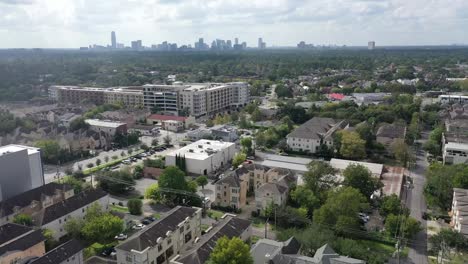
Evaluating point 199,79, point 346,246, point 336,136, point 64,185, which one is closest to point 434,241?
point 346,246

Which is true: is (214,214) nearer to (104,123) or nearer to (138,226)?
(138,226)

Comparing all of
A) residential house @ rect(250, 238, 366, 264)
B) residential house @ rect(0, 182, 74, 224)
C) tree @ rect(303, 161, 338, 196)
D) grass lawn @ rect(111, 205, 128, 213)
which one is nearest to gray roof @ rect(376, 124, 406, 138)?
tree @ rect(303, 161, 338, 196)

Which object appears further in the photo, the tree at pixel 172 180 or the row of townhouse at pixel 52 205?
the tree at pixel 172 180

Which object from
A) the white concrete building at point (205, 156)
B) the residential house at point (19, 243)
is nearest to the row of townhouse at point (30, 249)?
the residential house at point (19, 243)

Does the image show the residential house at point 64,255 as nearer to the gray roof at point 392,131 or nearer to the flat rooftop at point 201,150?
the flat rooftop at point 201,150

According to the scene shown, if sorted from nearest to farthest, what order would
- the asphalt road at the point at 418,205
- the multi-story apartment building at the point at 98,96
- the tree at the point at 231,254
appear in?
1. the tree at the point at 231,254
2. the asphalt road at the point at 418,205
3. the multi-story apartment building at the point at 98,96

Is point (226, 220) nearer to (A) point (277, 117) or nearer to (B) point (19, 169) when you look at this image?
(B) point (19, 169)

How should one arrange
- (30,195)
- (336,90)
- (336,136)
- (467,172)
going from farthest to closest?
1. (336,90)
2. (336,136)
3. (467,172)
4. (30,195)
